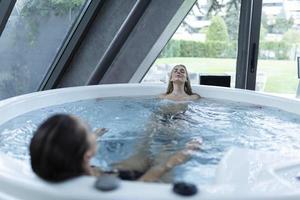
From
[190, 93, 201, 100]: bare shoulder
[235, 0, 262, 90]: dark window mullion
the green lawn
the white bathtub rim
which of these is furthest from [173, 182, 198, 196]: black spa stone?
the green lawn

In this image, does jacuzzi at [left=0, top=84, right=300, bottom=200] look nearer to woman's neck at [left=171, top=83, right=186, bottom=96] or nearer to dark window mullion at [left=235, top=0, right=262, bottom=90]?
woman's neck at [left=171, top=83, right=186, bottom=96]

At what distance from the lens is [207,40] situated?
13.3 feet

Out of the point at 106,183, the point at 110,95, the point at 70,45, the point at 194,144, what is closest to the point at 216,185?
the point at 106,183

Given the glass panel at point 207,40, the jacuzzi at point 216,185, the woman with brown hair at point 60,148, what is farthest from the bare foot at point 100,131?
the glass panel at point 207,40

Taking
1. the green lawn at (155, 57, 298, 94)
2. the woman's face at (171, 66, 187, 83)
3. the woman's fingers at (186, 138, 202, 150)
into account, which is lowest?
the woman's fingers at (186, 138, 202, 150)

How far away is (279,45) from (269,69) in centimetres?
27

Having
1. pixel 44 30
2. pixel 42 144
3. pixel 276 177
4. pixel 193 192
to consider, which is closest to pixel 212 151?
pixel 276 177

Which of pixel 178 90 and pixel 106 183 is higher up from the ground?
pixel 178 90

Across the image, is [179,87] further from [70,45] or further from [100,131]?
[70,45]

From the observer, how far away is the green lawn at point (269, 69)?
12.8 ft

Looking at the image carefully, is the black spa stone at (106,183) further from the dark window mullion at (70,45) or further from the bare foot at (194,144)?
the dark window mullion at (70,45)

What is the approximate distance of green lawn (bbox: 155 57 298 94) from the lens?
3914 mm

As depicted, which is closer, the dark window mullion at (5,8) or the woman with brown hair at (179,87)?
the dark window mullion at (5,8)

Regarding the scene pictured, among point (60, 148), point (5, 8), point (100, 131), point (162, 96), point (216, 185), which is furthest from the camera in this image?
point (162, 96)
